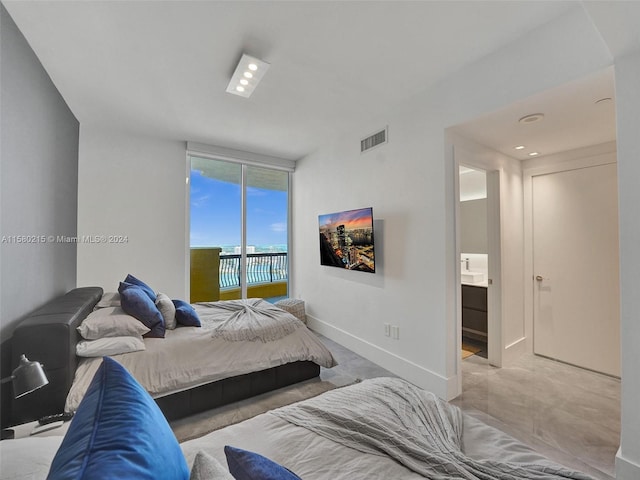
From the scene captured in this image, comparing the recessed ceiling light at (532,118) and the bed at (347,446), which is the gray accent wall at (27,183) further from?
the recessed ceiling light at (532,118)

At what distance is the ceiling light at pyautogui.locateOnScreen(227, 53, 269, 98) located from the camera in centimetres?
221

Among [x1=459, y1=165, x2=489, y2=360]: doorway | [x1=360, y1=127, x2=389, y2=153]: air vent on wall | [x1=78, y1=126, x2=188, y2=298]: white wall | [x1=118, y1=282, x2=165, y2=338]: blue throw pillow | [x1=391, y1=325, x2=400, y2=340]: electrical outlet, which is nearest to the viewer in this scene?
[x1=118, y1=282, x2=165, y2=338]: blue throw pillow

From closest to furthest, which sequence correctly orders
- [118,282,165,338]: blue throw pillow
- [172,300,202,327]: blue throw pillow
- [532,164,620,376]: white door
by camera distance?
[118,282,165,338]: blue throw pillow, [172,300,202,327]: blue throw pillow, [532,164,620,376]: white door

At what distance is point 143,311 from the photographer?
2.30 metres

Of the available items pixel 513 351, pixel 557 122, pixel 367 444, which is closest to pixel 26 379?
pixel 367 444

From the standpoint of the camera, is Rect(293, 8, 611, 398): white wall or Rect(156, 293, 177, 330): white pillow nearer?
Rect(293, 8, 611, 398): white wall

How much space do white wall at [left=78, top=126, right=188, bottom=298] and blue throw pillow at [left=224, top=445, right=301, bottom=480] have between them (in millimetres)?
3716

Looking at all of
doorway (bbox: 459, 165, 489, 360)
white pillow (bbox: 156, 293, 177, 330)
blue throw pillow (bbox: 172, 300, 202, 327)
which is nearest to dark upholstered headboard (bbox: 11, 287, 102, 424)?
white pillow (bbox: 156, 293, 177, 330)

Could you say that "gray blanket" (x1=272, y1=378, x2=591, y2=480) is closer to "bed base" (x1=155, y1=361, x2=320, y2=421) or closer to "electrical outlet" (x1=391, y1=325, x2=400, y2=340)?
"bed base" (x1=155, y1=361, x2=320, y2=421)

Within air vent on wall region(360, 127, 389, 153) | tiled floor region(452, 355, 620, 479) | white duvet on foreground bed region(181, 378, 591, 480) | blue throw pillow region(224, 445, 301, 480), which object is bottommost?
tiled floor region(452, 355, 620, 479)

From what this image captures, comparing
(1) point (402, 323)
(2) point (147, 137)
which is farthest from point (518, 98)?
(2) point (147, 137)

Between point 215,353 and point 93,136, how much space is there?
3.22m

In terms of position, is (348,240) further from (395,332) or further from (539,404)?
(539,404)

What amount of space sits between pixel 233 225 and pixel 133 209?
1.39m
